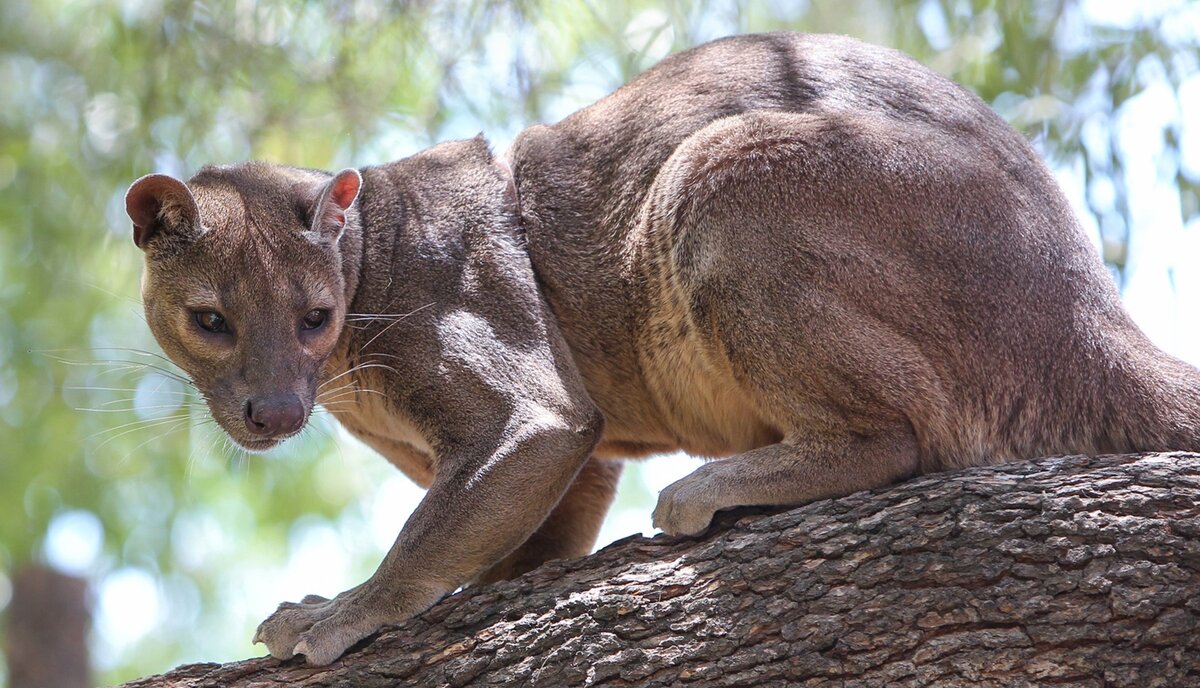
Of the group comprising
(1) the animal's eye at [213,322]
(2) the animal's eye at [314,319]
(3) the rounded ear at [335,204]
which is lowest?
(2) the animal's eye at [314,319]

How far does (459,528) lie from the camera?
14.6 ft

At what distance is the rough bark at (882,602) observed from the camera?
11.0 feet

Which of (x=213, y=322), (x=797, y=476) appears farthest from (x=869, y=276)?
(x=213, y=322)

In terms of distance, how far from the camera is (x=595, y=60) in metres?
7.77

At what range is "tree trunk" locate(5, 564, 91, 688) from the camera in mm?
10680

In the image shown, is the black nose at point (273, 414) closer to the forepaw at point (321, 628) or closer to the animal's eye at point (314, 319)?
the animal's eye at point (314, 319)

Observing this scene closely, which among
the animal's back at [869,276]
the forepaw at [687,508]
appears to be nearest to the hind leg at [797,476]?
the forepaw at [687,508]

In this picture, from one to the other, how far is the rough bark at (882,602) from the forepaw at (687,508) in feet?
0.29

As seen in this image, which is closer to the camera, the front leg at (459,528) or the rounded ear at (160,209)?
the front leg at (459,528)

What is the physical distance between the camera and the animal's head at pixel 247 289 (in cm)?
455

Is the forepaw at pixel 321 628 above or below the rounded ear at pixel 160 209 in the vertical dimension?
below

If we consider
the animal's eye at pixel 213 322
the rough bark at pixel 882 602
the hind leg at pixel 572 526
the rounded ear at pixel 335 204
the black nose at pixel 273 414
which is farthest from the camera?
the hind leg at pixel 572 526

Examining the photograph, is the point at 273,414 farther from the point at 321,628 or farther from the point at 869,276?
the point at 869,276

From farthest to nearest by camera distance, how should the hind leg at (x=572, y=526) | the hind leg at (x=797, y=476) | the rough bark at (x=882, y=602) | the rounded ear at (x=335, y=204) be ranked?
the hind leg at (x=572, y=526), the rounded ear at (x=335, y=204), the hind leg at (x=797, y=476), the rough bark at (x=882, y=602)
